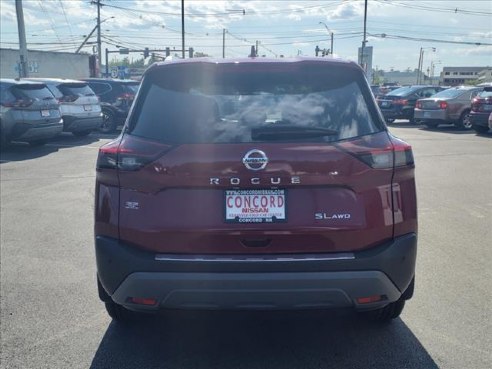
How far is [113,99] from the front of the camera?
18.8 meters

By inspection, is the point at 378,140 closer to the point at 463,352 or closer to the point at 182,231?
the point at 182,231

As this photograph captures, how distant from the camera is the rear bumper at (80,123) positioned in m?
16.1

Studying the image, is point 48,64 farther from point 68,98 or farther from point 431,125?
point 431,125

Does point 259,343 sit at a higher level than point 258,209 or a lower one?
lower

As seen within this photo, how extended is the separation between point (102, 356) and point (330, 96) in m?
2.23

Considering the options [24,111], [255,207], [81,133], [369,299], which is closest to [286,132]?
[255,207]

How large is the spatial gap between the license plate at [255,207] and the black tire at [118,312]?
1.27 metres

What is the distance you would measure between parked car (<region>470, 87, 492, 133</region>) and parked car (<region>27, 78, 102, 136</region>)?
12048 mm

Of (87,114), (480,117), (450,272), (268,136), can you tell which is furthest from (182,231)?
(480,117)

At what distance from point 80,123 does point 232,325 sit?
13531mm

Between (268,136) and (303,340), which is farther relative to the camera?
(303,340)

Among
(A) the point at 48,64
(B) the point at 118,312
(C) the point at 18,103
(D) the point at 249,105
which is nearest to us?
(D) the point at 249,105

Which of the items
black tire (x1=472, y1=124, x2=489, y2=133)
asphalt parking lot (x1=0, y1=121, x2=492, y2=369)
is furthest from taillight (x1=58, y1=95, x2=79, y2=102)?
black tire (x1=472, y1=124, x2=489, y2=133)

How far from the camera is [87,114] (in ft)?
54.0
